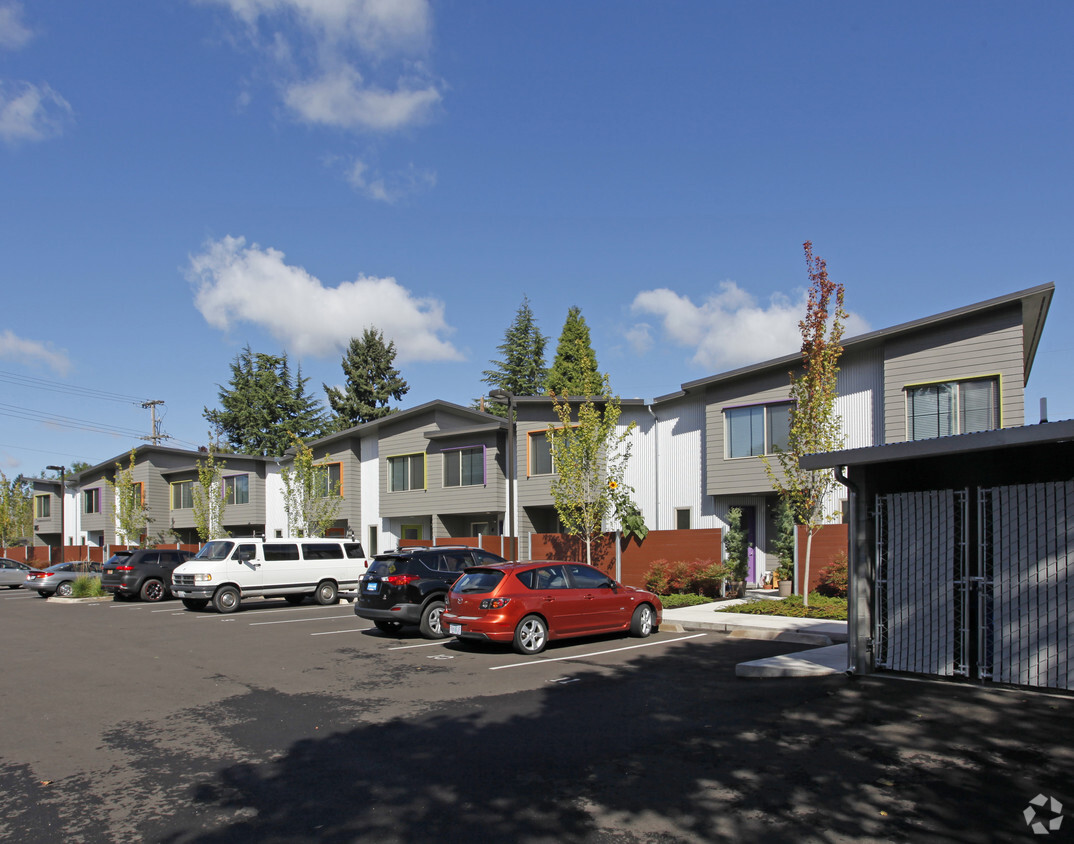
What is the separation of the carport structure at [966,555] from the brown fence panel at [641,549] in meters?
11.5

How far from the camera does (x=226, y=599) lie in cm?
2244

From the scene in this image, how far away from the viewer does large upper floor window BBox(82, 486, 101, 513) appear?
5884 centimetres

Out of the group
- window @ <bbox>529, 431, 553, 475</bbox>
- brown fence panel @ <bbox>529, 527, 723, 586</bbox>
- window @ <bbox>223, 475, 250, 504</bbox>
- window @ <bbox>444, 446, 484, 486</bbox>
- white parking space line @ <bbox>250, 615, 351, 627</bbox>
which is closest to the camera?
white parking space line @ <bbox>250, 615, 351, 627</bbox>

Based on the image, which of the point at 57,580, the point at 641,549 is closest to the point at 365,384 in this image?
the point at 57,580

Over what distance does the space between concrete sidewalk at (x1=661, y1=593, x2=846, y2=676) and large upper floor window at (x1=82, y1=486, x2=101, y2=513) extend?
52694 mm

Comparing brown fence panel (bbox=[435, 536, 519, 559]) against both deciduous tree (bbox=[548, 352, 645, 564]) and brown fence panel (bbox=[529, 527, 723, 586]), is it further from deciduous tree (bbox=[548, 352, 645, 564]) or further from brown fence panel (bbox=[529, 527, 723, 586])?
deciduous tree (bbox=[548, 352, 645, 564])

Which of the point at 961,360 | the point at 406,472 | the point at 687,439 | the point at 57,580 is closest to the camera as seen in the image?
the point at 961,360

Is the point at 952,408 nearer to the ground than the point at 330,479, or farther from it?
farther from it

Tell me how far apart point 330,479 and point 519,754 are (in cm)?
3555

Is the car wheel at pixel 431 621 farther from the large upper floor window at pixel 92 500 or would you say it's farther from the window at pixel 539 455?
the large upper floor window at pixel 92 500

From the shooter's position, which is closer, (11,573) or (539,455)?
(539,455)

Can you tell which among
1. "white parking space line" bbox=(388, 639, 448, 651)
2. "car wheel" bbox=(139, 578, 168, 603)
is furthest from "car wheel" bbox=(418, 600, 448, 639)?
"car wheel" bbox=(139, 578, 168, 603)

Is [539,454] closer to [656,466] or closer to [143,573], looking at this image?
[656,466]

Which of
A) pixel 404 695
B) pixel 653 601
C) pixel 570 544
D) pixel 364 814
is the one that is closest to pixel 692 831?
pixel 364 814
